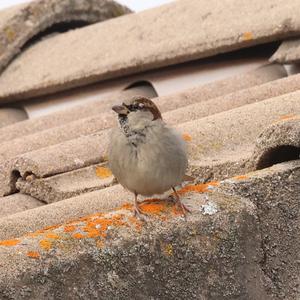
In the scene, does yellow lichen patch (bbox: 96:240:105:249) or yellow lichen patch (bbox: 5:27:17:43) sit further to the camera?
yellow lichen patch (bbox: 5:27:17:43)

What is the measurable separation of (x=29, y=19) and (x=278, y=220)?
3.07m

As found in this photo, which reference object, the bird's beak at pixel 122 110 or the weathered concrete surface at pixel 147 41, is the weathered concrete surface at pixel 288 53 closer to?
the weathered concrete surface at pixel 147 41

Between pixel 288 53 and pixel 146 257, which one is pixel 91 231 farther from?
pixel 288 53

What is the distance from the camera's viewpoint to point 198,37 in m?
4.12

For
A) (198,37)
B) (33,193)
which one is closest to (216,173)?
(33,193)

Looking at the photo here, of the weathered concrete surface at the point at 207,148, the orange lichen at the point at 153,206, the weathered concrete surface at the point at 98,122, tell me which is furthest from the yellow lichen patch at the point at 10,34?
the orange lichen at the point at 153,206

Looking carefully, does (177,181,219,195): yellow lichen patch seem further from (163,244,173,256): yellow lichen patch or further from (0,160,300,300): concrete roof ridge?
(163,244,173,256): yellow lichen patch

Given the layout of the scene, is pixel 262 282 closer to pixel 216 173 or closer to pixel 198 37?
pixel 216 173

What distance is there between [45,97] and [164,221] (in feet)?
8.61

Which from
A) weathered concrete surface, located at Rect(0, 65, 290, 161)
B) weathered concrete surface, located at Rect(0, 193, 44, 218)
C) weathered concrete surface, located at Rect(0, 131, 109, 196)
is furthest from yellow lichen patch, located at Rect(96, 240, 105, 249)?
weathered concrete surface, located at Rect(0, 65, 290, 161)

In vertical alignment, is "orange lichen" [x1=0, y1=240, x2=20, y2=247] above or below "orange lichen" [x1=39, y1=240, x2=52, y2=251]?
above

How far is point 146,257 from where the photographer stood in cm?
200

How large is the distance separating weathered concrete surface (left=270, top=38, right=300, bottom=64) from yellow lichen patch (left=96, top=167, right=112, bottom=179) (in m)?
1.01

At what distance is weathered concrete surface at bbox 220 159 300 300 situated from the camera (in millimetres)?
2205
